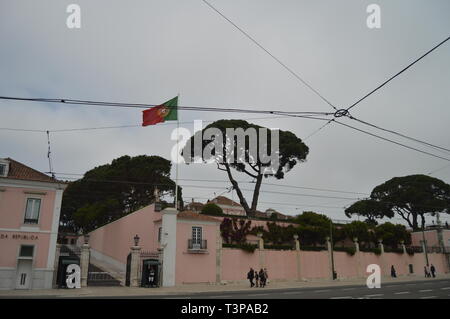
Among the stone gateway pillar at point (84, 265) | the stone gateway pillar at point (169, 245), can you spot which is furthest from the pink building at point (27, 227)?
the stone gateway pillar at point (169, 245)

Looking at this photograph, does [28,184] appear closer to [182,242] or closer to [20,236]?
[20,236]

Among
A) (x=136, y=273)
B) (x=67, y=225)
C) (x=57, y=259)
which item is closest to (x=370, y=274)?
(x=136, y=273)

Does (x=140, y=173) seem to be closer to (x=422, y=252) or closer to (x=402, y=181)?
(x=422, y=252)

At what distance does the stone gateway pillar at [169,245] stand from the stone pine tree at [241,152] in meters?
16.9

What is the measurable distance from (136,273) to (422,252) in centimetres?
3899

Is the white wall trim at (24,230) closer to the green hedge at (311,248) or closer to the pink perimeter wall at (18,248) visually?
the pink perimeter wall at (18,248)

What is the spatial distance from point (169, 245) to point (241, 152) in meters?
19.8

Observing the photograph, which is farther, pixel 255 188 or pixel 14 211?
pixel 255 188

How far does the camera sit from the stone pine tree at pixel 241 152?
44.8 m

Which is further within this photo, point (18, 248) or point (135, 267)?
point (135, 267)

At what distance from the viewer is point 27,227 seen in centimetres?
2366

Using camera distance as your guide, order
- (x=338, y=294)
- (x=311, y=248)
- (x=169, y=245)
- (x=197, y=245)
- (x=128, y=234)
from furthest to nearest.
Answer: (x=311, y=248), (x=128, y=234), (x=197, y=245), (x=169, y=245), (x=338, y=294)

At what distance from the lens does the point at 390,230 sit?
45219mm

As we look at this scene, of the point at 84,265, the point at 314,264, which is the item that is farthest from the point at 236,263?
the point at 84,265
